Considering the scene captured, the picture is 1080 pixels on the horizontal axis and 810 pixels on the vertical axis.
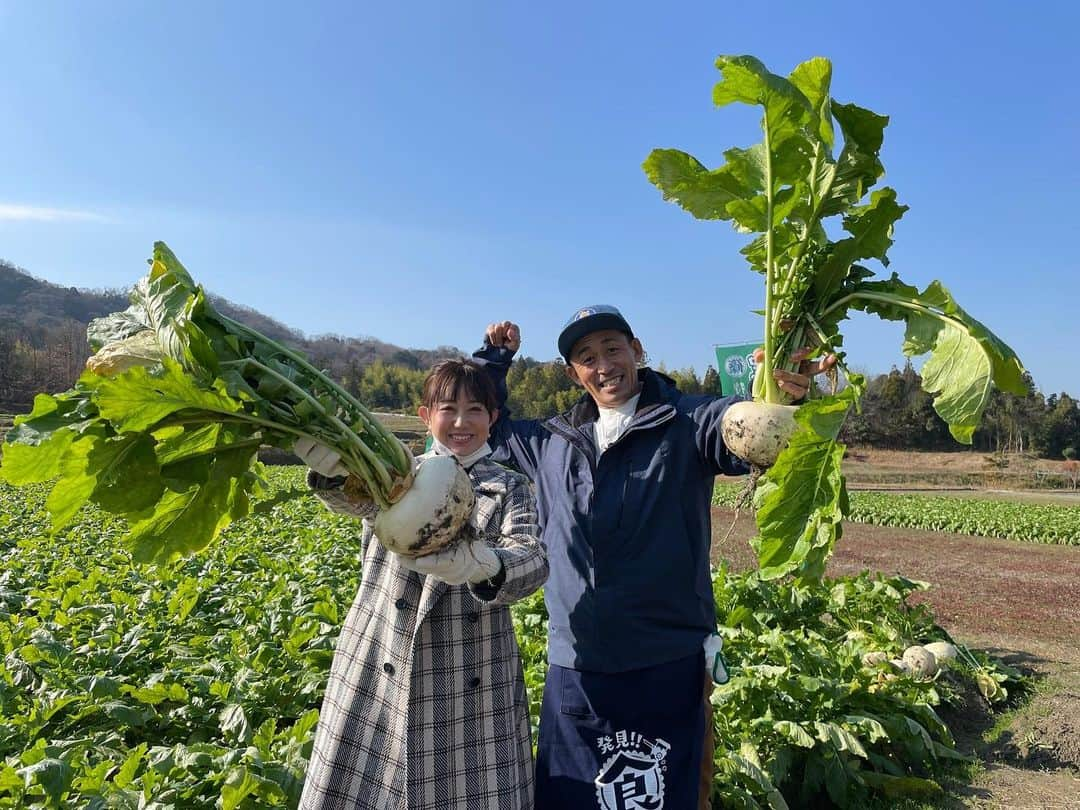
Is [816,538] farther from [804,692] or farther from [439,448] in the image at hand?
[804,692]

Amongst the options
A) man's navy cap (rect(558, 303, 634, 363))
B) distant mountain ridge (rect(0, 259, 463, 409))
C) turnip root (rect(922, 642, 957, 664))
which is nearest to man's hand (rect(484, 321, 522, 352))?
man's navy cap (rect(558, 303, 634, 363))

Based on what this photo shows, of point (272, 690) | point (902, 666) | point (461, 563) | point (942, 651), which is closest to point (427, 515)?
point (461, 563)

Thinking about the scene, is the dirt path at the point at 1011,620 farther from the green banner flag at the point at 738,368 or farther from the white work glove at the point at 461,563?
the white work glove at the point at 461,563

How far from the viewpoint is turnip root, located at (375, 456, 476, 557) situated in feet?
6.42

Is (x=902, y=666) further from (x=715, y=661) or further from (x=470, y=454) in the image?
(x=470, y=454)

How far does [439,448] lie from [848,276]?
5.23ft

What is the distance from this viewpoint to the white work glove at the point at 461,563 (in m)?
1.99

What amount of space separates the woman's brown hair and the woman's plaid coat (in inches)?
18.6

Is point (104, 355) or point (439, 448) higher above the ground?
point (104, 355)

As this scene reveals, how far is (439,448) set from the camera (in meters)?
2.56

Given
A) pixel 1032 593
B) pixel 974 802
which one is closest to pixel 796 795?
pixel 974 802

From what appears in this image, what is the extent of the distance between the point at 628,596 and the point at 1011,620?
8433mm

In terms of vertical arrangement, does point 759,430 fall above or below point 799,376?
below

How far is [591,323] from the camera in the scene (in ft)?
8.96
